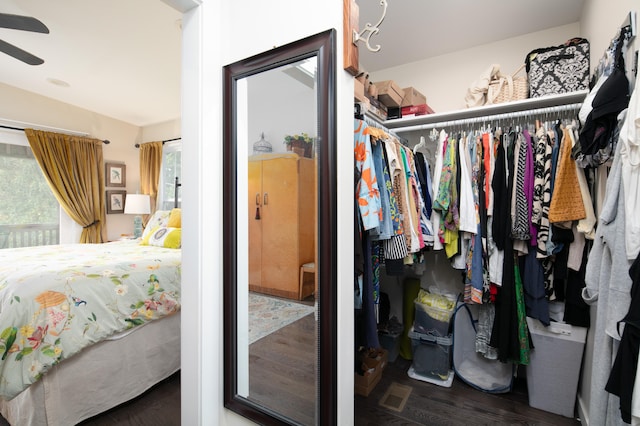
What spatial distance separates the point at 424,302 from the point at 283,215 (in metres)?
1.48

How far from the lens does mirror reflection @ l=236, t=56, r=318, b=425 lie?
3.88 feet

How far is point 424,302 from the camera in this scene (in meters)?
2.21

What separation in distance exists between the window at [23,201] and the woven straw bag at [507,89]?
16.9 ft

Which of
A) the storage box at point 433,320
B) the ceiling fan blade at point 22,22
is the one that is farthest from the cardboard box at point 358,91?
the ceiling fan blade at point 22,22

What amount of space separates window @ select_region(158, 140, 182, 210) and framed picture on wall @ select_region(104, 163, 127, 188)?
2.07 feet

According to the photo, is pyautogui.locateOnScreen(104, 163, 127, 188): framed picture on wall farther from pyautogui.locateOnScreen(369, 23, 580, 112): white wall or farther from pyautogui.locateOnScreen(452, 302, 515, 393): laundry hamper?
pyautogui.locateOnScreen(452, 302, 515, 393): laundry hamper

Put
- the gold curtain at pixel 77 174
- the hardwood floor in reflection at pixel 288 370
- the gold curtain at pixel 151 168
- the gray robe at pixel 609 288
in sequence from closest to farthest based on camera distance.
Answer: the gray robe at pixel 609 288 → the hardwood floor in reflection at pixel 288 370 → the gold curtain at pixel 77 174 → the gold curtain at pixel 151 168

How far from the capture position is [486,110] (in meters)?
1.99

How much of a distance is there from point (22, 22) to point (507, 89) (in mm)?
3169

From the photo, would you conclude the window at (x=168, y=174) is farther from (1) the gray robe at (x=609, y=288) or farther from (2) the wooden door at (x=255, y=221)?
(1) the gray robe at (x=609, y=288)

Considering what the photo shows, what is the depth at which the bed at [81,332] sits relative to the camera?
1463mm

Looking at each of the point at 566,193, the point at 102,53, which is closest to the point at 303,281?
the point at 566,193

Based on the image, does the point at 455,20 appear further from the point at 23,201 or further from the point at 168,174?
the point at 23,201

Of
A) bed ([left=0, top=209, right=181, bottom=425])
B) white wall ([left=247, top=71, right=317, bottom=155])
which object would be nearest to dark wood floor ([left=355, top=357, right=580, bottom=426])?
bed ([left=0, top=209, right=181, bottom=425])
